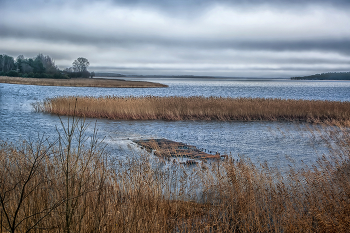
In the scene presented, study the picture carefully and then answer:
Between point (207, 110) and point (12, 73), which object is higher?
point (12, 73)

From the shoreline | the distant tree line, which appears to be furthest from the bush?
the shoreline

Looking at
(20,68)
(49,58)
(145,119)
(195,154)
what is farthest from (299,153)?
(49,58)

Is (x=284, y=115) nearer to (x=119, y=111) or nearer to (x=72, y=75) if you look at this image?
(x=119, y=111)

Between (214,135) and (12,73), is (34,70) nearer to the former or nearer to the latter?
(12,73)

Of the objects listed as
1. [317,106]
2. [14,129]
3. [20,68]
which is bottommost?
[14,129]

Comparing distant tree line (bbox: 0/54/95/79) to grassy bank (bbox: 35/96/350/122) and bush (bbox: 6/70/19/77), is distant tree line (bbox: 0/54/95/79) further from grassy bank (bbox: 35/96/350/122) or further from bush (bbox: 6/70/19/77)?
grassy bank (bbox: 35/96/350/122)

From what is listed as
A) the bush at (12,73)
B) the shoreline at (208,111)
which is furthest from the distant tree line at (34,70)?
the shoreline at (208,111)

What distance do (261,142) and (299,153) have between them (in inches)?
93.0

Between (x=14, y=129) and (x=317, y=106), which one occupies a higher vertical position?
(x=317, y=106)

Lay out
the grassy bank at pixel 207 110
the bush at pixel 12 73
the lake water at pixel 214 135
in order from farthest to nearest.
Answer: the bush at pixel 12 73
the grassy bank at pixel 207 110
the lake water at pixel 214 135

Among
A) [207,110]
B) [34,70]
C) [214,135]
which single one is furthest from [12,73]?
[214,135]

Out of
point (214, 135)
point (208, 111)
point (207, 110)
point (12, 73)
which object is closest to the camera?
point (214, 135)

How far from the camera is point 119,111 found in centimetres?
2144

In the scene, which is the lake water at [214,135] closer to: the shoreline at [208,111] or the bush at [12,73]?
the shoreline at [208,111]
